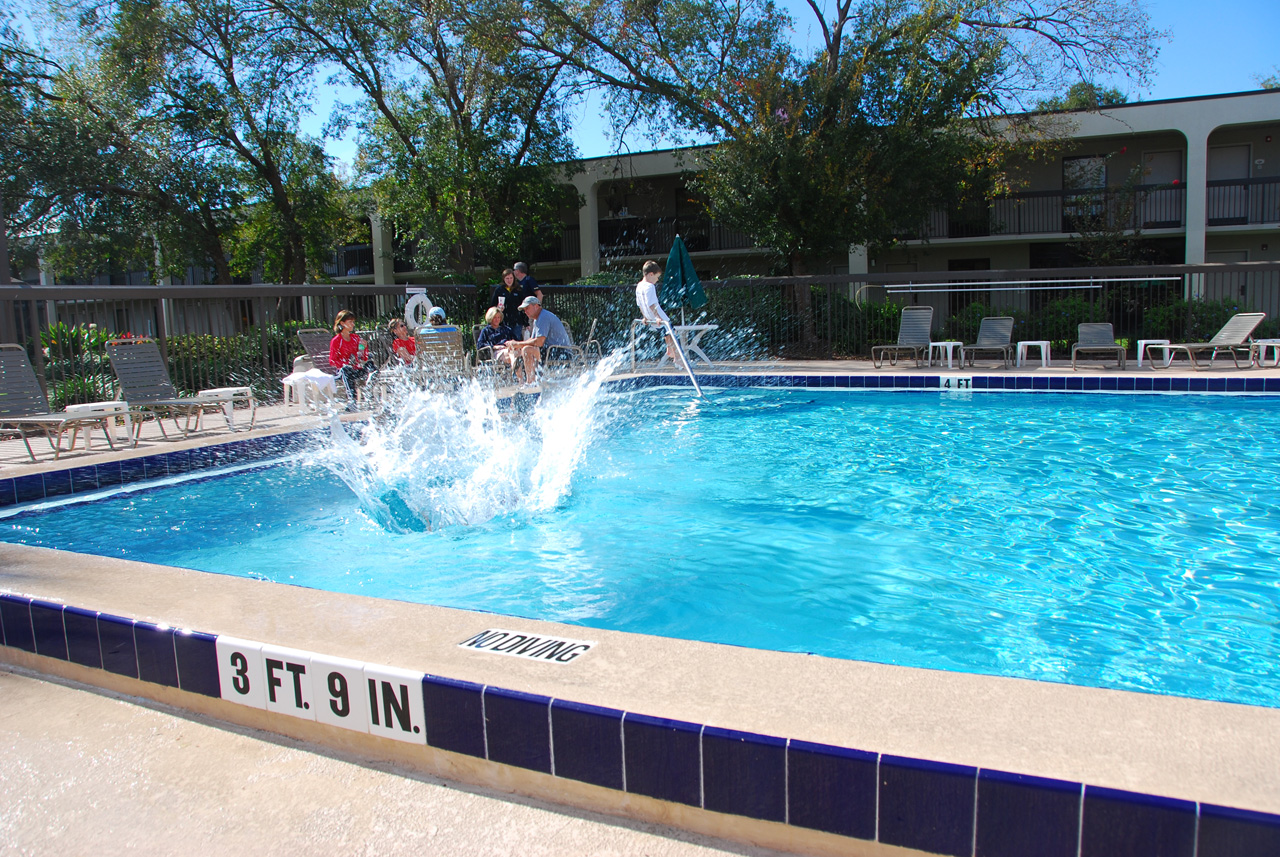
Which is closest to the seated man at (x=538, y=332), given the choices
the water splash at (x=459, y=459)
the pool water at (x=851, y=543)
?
the water splash at (x=459, y=459)

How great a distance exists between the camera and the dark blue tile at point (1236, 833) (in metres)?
1.47

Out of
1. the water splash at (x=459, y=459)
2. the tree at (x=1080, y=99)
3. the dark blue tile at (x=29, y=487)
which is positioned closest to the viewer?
the water splash at (x=459, y=459)

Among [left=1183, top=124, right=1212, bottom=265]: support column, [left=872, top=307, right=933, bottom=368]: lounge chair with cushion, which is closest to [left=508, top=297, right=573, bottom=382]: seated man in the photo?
[left=872, top=307, right=933, bottom=368]: lounge chair with cushion

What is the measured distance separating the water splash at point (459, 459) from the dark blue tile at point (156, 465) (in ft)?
3.96

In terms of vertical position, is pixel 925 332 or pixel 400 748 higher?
pixel 925 332

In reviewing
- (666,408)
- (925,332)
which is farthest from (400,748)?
(925,332)

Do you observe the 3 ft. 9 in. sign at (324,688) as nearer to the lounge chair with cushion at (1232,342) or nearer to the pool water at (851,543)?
the pool water at (851,543)

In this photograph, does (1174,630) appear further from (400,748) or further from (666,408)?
(666,408)

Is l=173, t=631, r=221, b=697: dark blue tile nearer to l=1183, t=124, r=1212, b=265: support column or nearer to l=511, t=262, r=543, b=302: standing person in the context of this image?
l=511, t=262, r=543, b=302: standing person

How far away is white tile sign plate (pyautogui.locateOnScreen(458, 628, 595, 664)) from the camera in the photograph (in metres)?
2.29

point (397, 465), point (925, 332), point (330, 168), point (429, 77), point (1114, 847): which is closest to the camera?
point (1114, 847)

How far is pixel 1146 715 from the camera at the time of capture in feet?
6.12

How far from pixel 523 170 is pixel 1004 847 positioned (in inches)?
795

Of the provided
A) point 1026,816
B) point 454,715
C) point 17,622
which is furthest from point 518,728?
point 17,622
